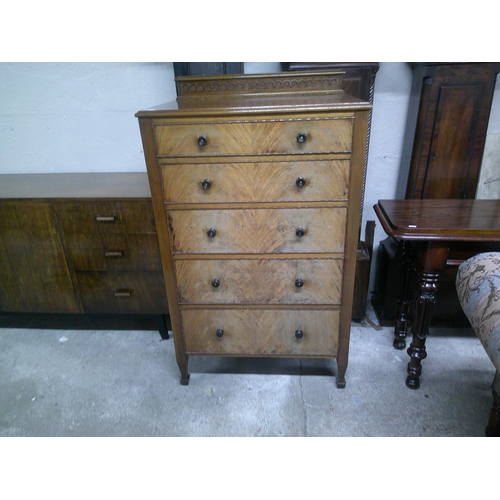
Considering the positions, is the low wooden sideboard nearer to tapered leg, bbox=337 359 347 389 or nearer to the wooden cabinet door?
the wooden cabinet door

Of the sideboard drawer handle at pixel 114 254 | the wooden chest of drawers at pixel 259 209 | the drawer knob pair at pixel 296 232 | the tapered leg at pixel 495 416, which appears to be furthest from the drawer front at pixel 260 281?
the tapered leg at pixel 495 416

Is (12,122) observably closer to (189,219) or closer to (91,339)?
(91,339)

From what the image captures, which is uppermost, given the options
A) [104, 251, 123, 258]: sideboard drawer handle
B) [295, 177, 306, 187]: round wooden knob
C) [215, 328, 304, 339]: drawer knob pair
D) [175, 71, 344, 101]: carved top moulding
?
[175, 71, 344, 101]: carved top moulding

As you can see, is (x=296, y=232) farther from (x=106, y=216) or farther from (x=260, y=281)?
(x=106, y=216)

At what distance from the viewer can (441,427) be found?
1.40 meters

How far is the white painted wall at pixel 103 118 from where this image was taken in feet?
6.02

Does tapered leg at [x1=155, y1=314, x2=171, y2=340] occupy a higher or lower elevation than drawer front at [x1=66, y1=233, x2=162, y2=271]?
lower

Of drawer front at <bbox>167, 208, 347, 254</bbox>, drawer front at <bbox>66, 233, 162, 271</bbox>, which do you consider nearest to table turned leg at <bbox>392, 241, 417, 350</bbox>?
drawer front at <bbox>167, 208, 347, 254</bbox>

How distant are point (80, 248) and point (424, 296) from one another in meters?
1.63

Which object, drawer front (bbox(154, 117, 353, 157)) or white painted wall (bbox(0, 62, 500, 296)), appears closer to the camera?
drawer front (bbox(154, 117, 353, 157))

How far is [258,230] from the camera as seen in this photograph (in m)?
1.31

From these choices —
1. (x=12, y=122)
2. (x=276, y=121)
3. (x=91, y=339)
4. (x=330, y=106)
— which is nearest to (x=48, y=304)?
(x=91, y=339)

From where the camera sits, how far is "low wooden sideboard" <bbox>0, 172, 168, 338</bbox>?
166 centimetres

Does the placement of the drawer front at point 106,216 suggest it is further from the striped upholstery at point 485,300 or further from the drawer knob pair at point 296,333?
the striped upholstery at point 485,300
